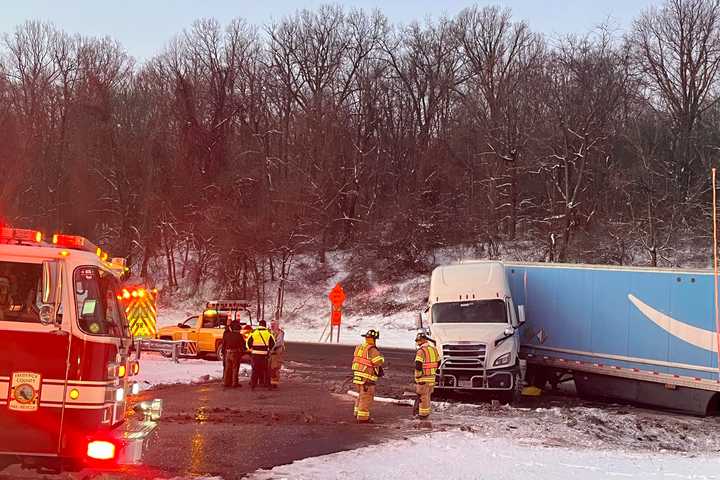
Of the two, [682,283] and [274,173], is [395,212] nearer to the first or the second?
→ [274,173]

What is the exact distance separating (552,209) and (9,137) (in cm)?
3409

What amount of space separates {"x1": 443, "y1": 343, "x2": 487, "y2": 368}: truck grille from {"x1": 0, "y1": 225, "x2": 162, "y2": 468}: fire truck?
10.9m

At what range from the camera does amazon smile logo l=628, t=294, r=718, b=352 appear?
15.5m

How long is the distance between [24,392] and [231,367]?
11.9 m

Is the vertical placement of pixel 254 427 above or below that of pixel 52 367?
below

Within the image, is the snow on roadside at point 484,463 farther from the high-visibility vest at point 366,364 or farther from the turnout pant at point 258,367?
the turnout pant at point 258,367

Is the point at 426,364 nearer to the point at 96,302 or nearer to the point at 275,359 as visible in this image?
the point at 275,359

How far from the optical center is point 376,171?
176 feet

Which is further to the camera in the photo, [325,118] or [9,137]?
[325,118]

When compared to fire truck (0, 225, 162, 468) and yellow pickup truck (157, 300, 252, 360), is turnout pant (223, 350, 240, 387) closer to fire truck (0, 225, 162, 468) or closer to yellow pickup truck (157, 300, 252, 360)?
yellow pickup truck (157, 300, 252, 360)

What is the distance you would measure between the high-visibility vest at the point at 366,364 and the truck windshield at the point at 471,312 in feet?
16.7

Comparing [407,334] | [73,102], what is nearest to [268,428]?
[407,334]

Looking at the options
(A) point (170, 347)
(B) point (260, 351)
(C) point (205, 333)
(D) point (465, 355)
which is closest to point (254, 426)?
(B) point (260, 351)

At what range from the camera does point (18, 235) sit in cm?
704
